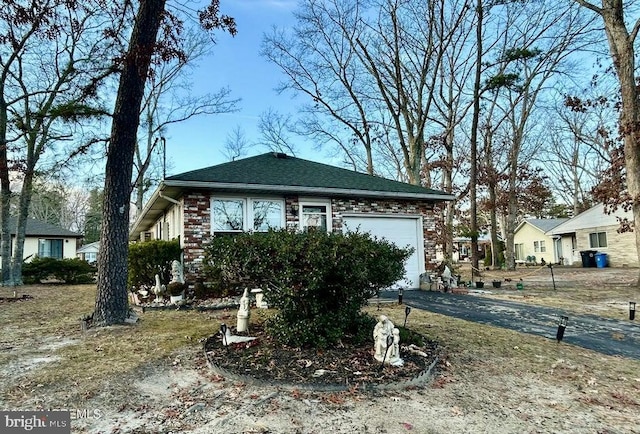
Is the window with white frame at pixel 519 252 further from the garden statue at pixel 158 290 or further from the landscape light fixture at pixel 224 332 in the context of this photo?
the landscape light fixture at pixel 224 332

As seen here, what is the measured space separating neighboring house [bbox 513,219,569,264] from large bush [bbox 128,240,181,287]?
27.4m

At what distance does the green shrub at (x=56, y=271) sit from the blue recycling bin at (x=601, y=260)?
26.9 meters

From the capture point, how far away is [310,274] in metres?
3.87

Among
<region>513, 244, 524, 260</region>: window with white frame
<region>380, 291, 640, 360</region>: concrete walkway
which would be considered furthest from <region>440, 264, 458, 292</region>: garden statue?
<region>513, 244, 524, 260</region>: window with white frame

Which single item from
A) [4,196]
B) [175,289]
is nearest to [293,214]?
[175,289]

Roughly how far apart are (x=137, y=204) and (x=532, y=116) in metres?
25.5

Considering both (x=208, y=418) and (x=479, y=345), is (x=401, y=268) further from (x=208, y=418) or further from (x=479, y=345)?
(x=208, y=418)

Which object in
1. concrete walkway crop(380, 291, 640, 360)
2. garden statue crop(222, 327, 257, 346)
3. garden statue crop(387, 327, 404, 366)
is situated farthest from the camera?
concrete walkway crop(380, 291, 640, 360)

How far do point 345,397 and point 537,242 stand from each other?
32868 mm

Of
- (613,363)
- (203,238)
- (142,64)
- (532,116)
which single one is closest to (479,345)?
(613,363)

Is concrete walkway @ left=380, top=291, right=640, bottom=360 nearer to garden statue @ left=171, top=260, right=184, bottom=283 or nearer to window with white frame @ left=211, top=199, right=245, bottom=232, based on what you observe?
window with white frame @ left=211, top=199, right=245, bottom=232

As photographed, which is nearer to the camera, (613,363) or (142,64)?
(613,363)

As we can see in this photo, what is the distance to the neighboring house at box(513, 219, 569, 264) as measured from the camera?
28.9 m

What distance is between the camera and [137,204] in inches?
959
